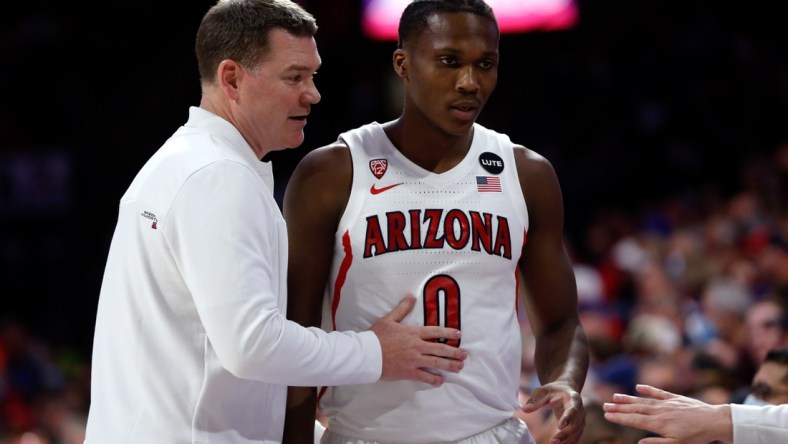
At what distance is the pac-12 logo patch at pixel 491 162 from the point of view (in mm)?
3434

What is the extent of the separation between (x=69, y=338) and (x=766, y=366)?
30.0 feet

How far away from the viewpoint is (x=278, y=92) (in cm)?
298

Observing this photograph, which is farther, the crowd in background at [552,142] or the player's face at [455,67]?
the crowd in background at [552,142]

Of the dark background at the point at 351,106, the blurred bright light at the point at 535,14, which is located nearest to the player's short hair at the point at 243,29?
the dark background at the point at 351,106

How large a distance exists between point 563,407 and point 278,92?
1.18 meters

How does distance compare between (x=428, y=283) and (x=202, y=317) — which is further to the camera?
(x=428, y=283)

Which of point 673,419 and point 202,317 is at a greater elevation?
point 202,317

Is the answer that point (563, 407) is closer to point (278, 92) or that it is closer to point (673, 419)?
point (673, 419)

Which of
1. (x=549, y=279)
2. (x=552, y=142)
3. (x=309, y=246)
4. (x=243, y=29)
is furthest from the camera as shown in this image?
(x=552, y=142)

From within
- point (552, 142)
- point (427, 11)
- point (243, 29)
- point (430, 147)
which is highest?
point (552, 142)

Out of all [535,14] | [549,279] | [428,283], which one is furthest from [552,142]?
[428,283]

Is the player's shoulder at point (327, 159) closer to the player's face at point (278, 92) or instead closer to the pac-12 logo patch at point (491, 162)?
the player's face at point (278, 92)

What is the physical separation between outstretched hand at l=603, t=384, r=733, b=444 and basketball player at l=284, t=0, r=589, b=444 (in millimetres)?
149

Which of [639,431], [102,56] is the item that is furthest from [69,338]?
[639,431]
